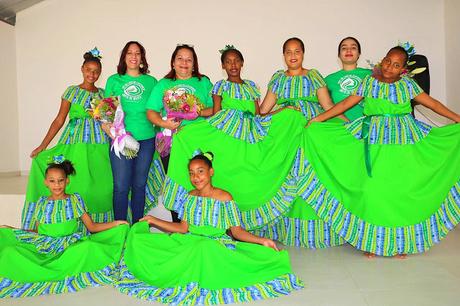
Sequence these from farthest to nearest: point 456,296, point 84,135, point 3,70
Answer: point 3,70
point 84,135
point 456,296

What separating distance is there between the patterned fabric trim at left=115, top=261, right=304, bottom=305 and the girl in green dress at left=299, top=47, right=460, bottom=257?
2.83ft

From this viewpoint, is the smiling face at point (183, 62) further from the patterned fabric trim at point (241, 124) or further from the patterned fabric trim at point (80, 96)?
the patterned fabric trim at point (80, 96)

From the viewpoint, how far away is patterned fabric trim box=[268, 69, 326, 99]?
378 centimetres

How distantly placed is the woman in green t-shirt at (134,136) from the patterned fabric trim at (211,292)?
1.09 m

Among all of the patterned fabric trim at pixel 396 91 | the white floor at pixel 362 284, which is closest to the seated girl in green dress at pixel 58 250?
the white floor at pixel 362 284

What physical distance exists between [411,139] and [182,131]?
1.64 metres

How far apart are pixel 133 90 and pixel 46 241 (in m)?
1.32

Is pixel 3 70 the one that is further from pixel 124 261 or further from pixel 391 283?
pixel 391 283

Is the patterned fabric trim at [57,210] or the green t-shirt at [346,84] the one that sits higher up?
the green t-shirt at [346,84]

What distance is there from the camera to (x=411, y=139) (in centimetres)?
334

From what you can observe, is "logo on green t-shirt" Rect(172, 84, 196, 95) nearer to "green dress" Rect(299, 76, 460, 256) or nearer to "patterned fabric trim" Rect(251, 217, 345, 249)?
"green dress" Rect(299, 76, 460, 256)

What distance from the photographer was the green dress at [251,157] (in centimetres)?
346

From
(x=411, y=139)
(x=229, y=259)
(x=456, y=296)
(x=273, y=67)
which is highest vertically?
(x=273, y=67)

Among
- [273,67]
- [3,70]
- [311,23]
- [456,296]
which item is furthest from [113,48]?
[456,296]
